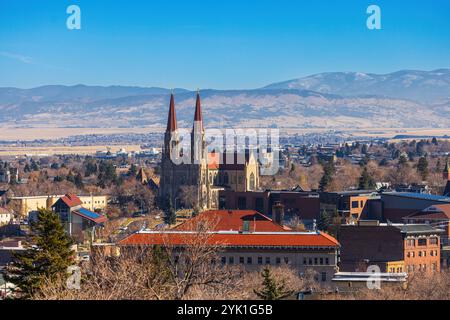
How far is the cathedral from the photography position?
337 ft

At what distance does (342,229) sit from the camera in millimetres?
59031

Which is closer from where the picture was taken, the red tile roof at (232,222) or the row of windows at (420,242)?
the red tile roof at (232,222)

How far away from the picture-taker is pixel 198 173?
10538 centimetres

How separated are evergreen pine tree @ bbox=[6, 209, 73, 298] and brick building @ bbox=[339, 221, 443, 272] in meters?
25.0

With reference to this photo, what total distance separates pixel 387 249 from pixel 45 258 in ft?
95.0

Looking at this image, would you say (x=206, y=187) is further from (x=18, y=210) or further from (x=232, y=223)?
(x=232, y=223)

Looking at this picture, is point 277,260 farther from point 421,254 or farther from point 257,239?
point 421,254

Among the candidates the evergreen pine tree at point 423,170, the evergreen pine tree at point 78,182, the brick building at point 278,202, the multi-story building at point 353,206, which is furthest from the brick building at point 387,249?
the evergreen pine tree at point 78,182

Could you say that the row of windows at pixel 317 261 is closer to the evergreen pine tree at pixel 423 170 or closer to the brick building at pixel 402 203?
the brick building at pixel 402 203

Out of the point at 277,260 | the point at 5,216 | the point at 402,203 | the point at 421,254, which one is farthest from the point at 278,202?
the point at 277,260

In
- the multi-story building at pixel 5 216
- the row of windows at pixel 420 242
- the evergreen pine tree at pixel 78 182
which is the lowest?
the multi-story building at pixel 5 216

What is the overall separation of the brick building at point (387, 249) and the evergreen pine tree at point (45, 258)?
82.1ft

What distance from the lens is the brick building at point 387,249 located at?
188 ft
